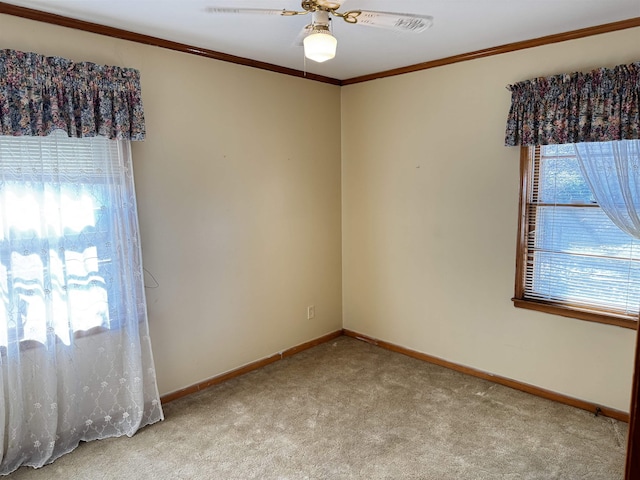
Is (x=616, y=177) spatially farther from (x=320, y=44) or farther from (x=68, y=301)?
(x=68, y=301)

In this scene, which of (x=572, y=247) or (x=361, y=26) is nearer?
(x=361, y=26)

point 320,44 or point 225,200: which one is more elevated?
point 320,44

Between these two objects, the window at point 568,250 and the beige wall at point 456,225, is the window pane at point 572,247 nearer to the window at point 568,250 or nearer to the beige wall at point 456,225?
the window at point 568,250

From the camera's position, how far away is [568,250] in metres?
2.97

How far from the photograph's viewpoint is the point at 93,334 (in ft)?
8.55

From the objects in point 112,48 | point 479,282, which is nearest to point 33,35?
point 112,48

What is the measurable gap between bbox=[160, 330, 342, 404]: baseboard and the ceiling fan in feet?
8.05

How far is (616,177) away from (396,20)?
5.65 ft

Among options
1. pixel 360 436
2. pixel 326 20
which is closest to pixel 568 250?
pixel 360 436

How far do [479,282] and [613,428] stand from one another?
4.00 feet

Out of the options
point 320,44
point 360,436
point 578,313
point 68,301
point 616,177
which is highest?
point 320,44

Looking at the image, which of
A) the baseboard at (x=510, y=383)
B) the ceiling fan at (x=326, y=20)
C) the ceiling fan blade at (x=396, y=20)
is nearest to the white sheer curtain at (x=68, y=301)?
the ceiling fan at (x=326, y=20)

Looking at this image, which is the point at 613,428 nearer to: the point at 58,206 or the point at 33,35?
the point at 58,206

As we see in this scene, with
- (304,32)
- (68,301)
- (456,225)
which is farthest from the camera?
(456,225)
